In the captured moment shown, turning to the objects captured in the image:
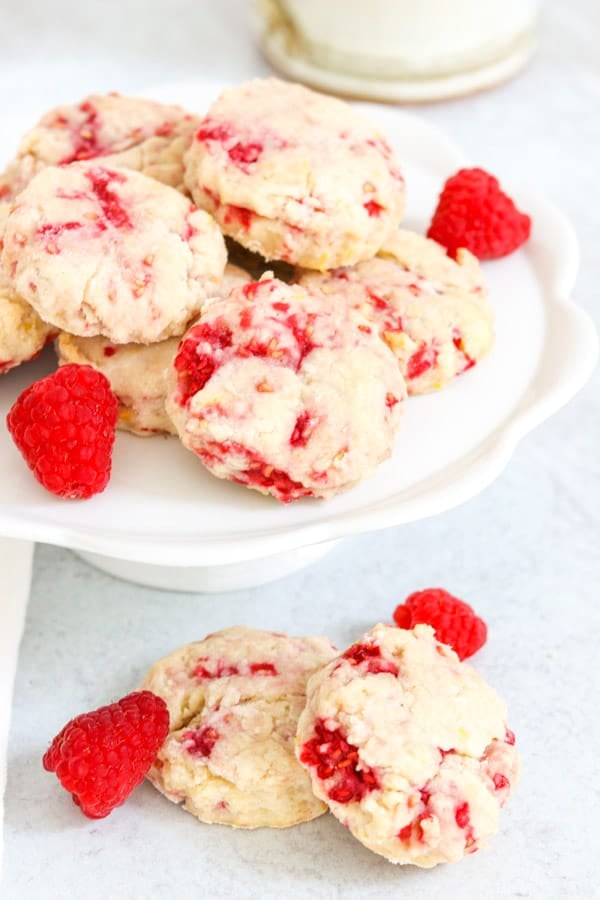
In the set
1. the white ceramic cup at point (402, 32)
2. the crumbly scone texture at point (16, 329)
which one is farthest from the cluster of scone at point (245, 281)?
the white ceramic cup at point (402, 32)

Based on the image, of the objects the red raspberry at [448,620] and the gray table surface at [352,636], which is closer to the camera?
the gray table surface at [352,636]

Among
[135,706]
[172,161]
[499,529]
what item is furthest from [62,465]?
[499,529]

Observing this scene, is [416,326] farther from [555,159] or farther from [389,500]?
[555,159]

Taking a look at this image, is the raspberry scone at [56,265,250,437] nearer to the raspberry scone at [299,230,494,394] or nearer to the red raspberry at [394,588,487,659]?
the raspberry scone at [299,230,494,394]

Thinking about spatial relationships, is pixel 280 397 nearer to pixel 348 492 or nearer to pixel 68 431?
pixel 348 492

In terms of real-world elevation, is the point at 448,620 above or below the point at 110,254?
below

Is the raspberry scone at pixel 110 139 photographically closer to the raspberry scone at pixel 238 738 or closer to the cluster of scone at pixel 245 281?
the cluster of scone at pixel 245 281

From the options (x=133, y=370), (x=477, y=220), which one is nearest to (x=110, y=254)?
(x=133, y=370)
